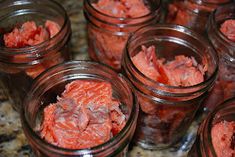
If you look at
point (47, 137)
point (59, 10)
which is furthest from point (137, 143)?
point (59, 10)

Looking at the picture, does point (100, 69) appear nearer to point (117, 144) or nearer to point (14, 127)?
point (117, 144)

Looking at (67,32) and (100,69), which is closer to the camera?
(100,69)

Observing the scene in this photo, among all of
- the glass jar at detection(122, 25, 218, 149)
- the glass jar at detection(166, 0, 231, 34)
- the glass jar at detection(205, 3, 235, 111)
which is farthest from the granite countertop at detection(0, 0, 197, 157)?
the glass jar at detection(166, 0, 231, 34)

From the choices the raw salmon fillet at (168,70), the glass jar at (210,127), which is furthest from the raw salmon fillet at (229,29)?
the glass jar at (210,127)

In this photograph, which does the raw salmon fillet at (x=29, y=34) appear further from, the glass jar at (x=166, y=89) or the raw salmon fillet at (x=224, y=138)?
the raw salmon fillet at (x=224, y=138)

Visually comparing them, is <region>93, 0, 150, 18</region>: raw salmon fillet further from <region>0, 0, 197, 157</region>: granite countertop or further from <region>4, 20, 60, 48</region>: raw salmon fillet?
<region>0, 0, 197, 157</region>: granite countertop
